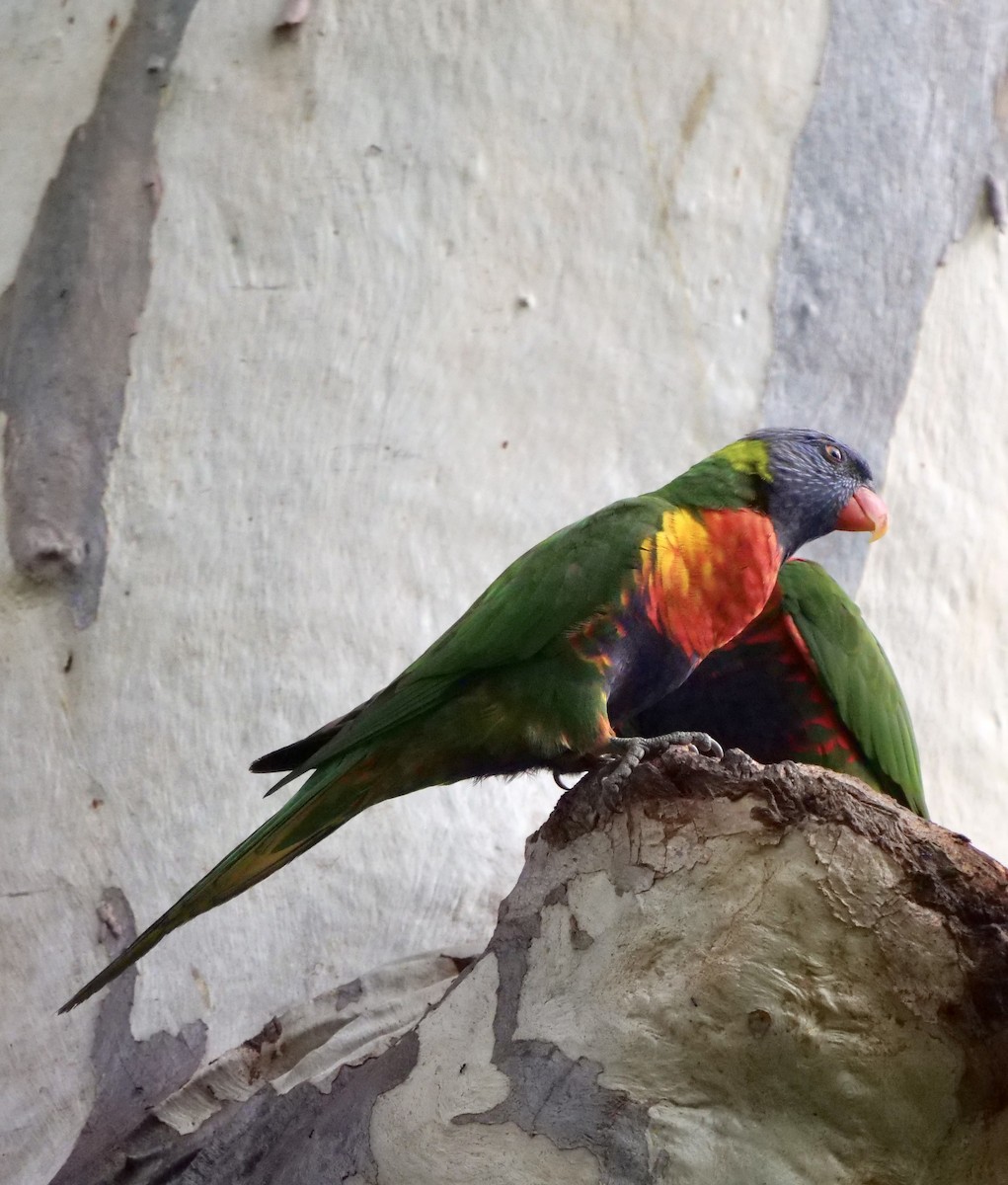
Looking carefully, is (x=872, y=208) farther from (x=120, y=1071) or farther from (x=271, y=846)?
(x=120, y=1071)

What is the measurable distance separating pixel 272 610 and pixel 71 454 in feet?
Answer: 1.39

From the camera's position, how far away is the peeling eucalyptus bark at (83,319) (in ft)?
6.96

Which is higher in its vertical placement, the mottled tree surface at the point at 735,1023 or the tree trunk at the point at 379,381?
the tree trunk at the point at 379,381

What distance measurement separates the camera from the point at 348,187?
2428 mm

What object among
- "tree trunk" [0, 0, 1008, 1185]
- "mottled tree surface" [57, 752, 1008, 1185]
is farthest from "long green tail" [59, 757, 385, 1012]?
"mottled tree surface" [57, 752, 1008, 1185]

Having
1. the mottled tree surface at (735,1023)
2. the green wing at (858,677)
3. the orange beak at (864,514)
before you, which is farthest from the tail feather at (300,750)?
the orange beak at (864,514)

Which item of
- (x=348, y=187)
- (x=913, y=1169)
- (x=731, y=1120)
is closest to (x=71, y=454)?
(x=348, y=187)

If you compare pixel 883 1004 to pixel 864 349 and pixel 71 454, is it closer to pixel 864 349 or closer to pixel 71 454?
pixel 71 454

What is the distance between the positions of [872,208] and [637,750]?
5.13ft

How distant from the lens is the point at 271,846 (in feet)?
6.13

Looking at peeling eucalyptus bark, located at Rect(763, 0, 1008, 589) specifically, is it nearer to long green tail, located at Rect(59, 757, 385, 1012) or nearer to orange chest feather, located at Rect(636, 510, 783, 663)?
orange chest feather, located at Rect(636, 510, 783, 663)

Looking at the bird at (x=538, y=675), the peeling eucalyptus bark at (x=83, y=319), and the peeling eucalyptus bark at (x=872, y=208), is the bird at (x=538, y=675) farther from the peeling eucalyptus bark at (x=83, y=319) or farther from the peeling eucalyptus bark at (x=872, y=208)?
the peeling eucalyptus bark at (x=872, y=208)

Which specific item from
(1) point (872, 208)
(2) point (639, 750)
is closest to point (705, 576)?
(2) point (639, 750)

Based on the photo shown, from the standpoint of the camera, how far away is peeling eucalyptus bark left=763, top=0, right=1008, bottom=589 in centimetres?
274
